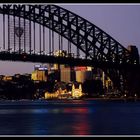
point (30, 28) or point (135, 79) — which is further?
point (135, 79)

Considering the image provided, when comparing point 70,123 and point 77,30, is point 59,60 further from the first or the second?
point 70,123

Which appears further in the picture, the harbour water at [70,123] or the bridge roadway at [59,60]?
the bridge roadway at [59,60]

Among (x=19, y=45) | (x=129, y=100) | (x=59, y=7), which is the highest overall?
(x=59, y=7)

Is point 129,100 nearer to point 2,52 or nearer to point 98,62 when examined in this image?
point 98,62

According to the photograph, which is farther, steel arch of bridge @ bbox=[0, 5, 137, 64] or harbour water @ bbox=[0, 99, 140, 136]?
steel arch of bridge @ bbox=[0, 5, 137, 64]

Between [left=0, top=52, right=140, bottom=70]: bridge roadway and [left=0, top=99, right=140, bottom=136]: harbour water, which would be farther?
[left=0, top=52, right=140, bottom=70]: bridge roadway

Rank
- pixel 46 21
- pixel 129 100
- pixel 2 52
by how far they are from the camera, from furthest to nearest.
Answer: pixel 129 100
pixel 46 21
pixel 2 52

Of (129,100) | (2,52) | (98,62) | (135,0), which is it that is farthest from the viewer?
(129,100)

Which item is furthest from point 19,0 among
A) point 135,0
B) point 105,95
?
point 105,95

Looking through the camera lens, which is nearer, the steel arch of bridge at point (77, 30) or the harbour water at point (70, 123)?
the harbour water at point (70, 123)

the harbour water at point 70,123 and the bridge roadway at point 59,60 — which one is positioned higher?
the bridge roadway at point 59,60

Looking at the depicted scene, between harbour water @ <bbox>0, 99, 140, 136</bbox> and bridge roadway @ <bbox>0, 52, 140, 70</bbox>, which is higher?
bridge roadway @ <bbox>0, 52, 140, 70</bbox>
